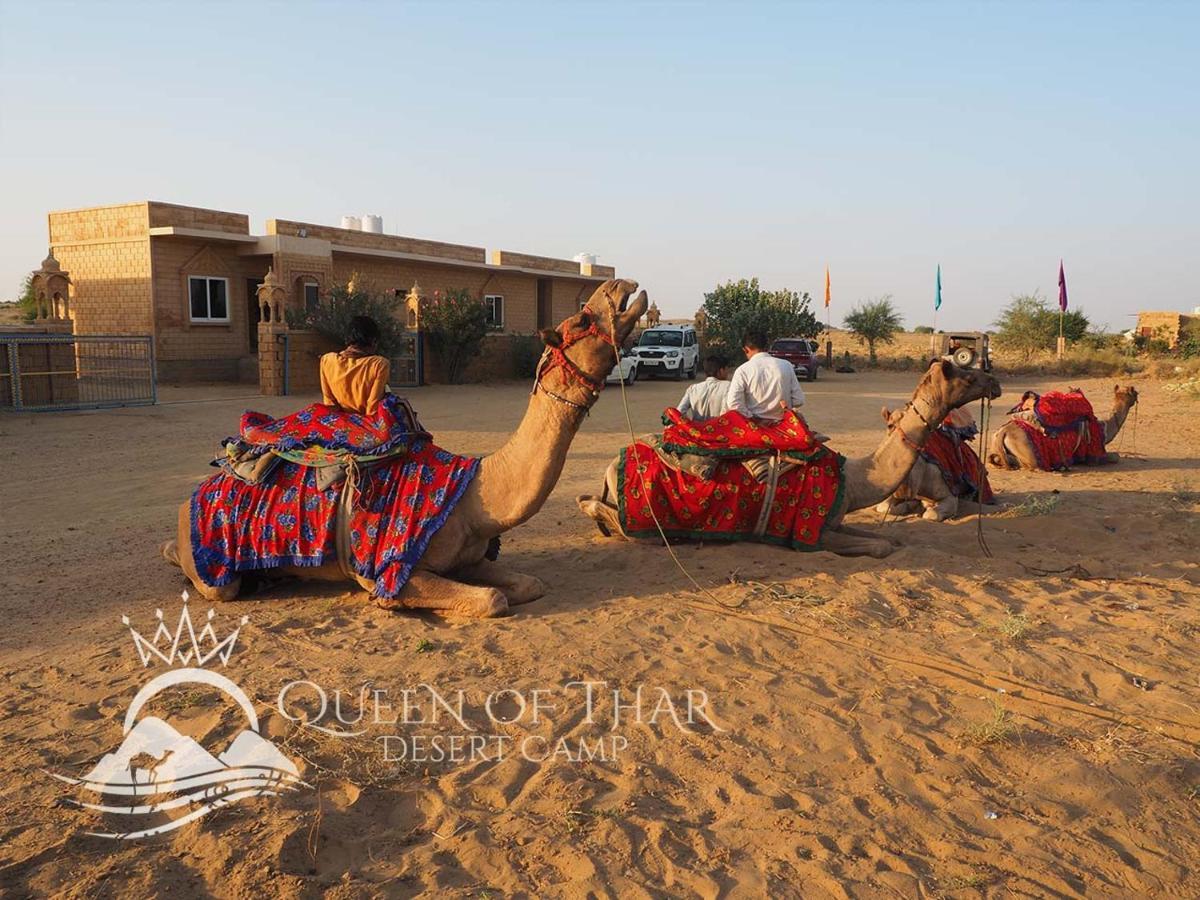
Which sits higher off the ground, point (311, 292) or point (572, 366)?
point (311, 292)

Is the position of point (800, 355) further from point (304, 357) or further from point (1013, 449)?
point (1013, 449)

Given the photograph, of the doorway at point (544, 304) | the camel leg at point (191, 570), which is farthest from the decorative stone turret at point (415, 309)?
the camel leg at point (191, 570)

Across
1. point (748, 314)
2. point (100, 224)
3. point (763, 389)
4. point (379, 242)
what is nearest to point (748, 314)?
point (748, 314)

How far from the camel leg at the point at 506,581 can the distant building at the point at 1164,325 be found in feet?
136

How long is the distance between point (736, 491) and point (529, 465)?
2.09 meters

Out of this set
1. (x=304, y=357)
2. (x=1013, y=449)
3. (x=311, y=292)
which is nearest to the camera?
(x=1013, y=449)

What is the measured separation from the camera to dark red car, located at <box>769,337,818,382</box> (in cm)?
3225

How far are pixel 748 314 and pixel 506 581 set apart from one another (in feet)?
112

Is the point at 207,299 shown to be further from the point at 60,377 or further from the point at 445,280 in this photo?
the point at 445,280

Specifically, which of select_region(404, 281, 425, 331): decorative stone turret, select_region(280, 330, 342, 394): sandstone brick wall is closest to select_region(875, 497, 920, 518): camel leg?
select_region(280, 330, 342, 394): sandstone brick wall

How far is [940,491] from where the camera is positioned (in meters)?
8.56

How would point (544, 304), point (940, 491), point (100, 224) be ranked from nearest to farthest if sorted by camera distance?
point (940, 491) → point (100, 224) → point (544, 304)

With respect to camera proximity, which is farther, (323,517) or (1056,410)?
(1056,410)

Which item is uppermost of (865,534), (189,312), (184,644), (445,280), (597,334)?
(445,280)
